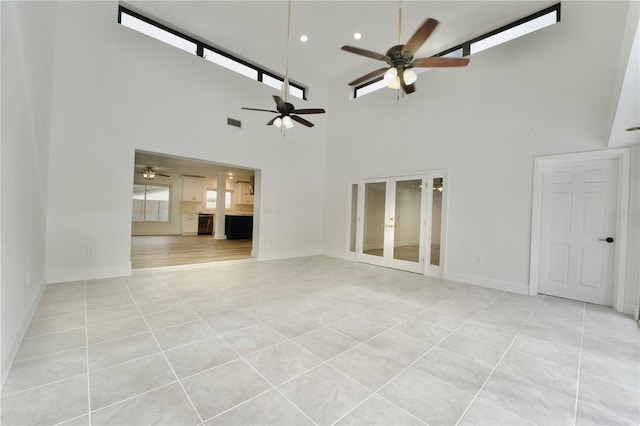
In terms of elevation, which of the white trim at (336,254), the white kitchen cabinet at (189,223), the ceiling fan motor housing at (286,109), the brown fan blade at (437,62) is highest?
the brown fan blade at (437,62)

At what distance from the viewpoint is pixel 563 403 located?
169 cm

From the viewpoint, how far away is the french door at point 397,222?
17.8ft

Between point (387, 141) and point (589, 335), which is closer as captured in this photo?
point (589, 335)

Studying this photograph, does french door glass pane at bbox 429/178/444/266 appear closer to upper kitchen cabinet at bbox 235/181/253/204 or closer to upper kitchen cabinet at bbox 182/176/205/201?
upper kitchen cabinet at bbox 235/181/253/204

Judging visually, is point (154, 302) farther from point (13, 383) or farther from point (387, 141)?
point (387, 141)

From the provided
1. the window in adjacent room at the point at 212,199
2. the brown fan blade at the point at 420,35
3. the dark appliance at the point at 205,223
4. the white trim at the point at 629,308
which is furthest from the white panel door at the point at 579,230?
the dark appliance at the point at 205,223

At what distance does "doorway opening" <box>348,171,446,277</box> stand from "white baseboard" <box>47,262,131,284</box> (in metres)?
5.00

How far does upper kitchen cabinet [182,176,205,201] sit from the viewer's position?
1190 cm

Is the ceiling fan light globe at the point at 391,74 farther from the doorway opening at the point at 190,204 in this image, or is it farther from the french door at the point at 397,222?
the doorway opening at the point at 190,204

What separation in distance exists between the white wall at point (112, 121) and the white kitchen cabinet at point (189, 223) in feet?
23.9

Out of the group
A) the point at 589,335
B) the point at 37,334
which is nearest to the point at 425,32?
the point at 589,335

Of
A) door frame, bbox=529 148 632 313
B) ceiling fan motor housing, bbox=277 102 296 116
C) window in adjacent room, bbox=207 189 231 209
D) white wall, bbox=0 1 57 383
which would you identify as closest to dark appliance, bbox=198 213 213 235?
window in adjacent room, bbox=207 189 231 209

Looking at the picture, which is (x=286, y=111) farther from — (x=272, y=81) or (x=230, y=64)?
(x=272, y=81)

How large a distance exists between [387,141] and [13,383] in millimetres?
6517
